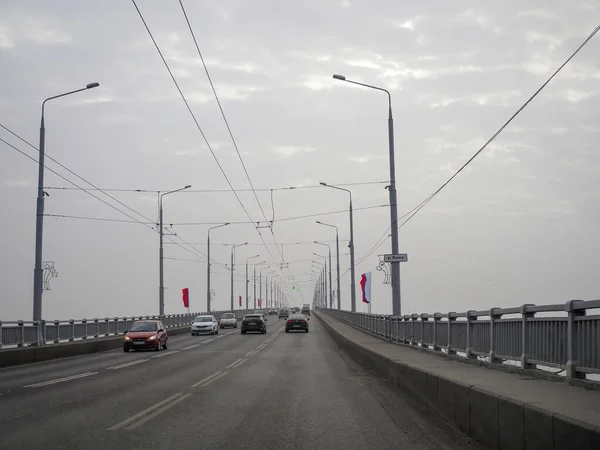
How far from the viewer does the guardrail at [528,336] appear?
10117 millimetres

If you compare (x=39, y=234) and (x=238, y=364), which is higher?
(x=39, y=234)

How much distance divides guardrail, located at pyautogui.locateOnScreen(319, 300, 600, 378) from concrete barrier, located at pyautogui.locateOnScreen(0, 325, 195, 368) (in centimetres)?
1410

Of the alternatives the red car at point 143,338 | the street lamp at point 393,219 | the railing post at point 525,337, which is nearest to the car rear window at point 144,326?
the red car at point 143,338

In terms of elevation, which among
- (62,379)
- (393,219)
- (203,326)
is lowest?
(203,326)

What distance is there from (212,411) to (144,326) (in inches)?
967

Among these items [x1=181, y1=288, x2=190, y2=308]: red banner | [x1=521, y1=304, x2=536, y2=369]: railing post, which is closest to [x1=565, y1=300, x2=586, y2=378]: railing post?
[x1=521, y1=304, x2=536, y2=369]: railing post

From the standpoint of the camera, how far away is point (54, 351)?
95.2 feet

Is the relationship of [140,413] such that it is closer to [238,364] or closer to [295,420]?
[295,420]

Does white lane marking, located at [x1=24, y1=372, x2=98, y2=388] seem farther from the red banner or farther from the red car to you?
the red banner

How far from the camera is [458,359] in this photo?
1770 cm

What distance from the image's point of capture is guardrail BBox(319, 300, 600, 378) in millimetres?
10117

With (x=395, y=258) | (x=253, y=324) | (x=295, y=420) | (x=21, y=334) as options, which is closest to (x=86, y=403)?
(x=295, y=420)

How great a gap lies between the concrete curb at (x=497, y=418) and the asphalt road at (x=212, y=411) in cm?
29

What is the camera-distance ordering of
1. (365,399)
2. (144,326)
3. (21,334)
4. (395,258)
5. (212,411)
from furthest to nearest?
(144,326) < (395,258) < (21,334) < (365,399) < (212,411)
